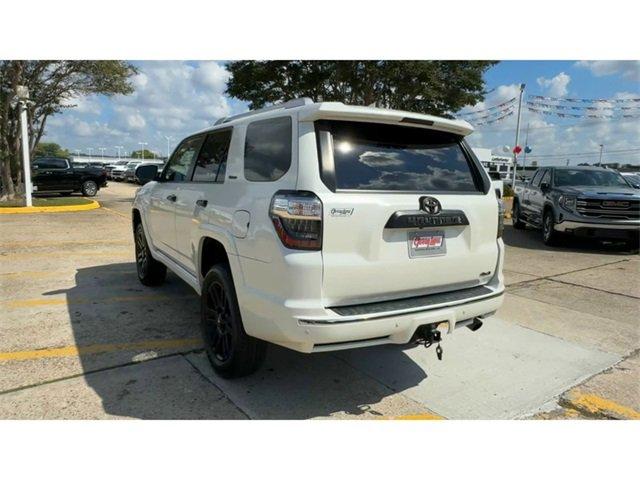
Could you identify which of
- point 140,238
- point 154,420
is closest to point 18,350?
point 154,420

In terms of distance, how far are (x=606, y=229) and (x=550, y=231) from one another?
1074 mm

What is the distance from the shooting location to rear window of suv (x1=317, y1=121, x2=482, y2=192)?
287 cm

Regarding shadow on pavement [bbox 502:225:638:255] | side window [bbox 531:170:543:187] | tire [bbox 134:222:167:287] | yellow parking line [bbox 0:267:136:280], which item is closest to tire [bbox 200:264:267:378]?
tire [bbox 134:222:167:287]

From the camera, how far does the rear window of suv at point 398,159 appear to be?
2.87m

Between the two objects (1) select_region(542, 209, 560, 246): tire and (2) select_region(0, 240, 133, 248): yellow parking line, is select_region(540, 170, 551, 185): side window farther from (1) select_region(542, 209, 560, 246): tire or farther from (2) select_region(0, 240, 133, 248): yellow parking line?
(2) select_region(0, 240, 133, 248): yellow parking line

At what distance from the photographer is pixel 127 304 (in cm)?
521

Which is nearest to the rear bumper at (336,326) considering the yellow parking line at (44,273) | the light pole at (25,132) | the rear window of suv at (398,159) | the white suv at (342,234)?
the white suv at (342,234)

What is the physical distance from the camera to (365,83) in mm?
16141

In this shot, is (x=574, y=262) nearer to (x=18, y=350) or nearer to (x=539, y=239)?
(x=539, y=239)

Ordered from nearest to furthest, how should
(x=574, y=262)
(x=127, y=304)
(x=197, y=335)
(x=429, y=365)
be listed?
(x=429, y=365) → (x=197, y=335) → (x=127, y=304) → (x=574, y=262)

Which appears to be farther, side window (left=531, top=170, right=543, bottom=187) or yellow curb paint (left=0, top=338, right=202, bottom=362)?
side window (left=531, top=170, right=543, bottom=187)

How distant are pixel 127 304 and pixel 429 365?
3.33 metres

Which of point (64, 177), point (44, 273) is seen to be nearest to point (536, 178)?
point (44, 273)

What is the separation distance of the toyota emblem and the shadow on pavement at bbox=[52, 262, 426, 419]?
1.34 m
